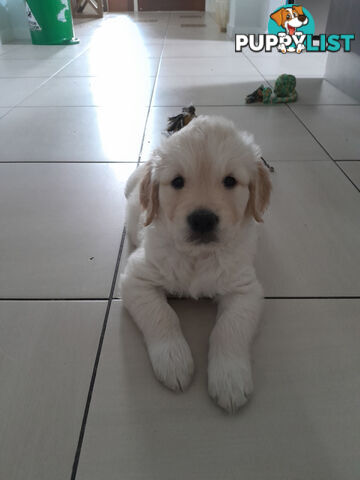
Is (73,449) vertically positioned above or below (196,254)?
below

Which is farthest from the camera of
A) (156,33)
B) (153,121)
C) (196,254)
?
(156,33)

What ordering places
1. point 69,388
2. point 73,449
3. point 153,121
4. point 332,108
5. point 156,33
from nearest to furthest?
point 73,449 < point 69,388 < point 153,121 < point 332,108 < point 156,33

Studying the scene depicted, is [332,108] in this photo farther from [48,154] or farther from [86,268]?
[86,268]

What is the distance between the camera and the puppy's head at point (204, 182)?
923 millimetres

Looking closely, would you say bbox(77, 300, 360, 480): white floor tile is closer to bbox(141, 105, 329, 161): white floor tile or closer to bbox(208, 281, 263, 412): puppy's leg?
Answer: bbox(208, 281, 263, 412): puppy's leg

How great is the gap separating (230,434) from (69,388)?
0.40 metres

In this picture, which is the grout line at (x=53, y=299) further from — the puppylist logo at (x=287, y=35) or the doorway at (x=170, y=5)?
the doorway at (x=170, y=5)

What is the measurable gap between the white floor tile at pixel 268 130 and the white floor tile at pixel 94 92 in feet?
1.30

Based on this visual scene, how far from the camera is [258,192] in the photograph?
3.50ft

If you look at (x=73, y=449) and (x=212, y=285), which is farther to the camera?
(x=212, y=285)

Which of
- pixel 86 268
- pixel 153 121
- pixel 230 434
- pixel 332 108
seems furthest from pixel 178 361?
pixel 332 108

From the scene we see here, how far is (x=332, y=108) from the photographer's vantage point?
275 cm

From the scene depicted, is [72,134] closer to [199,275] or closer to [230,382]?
[199,275]

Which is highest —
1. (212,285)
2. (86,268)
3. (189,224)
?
(189,224)
